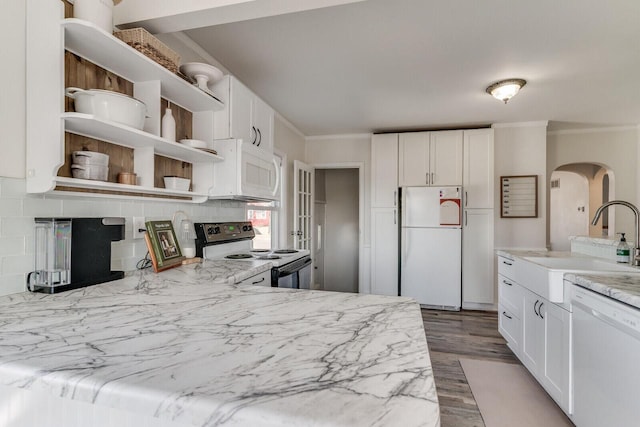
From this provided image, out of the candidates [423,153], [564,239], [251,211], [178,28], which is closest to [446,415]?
[251,211]

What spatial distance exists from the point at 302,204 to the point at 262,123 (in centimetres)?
179

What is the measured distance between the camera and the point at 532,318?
7.55ft

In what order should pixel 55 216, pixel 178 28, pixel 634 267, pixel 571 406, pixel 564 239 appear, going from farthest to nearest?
pixel 564 239
pixel 634 267
pixel 571 406
pixel 178 28
pixel 55 216

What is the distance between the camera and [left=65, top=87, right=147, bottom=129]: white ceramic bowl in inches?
51.3

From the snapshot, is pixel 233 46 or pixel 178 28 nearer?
pixel 178 28

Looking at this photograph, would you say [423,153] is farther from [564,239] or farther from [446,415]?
[564,239]

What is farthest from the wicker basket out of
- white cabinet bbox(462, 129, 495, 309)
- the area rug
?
white cabinet bbox(462, 129, 495, 309)

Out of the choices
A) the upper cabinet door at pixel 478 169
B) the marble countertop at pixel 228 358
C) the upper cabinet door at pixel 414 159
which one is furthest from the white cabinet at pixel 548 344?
the upper cabinet door at pixel 414 159

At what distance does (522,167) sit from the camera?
4277 millimetres

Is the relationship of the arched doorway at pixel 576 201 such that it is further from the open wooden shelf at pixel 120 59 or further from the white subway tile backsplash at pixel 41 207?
the white subway tile backsplash at pixel 41 207

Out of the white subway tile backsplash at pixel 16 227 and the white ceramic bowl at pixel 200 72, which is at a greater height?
the white ceramic bowl at pixel 200 72

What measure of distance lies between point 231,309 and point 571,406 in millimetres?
1965

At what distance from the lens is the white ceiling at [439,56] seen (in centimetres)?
199

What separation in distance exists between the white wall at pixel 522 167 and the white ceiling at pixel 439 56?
1.23ft
